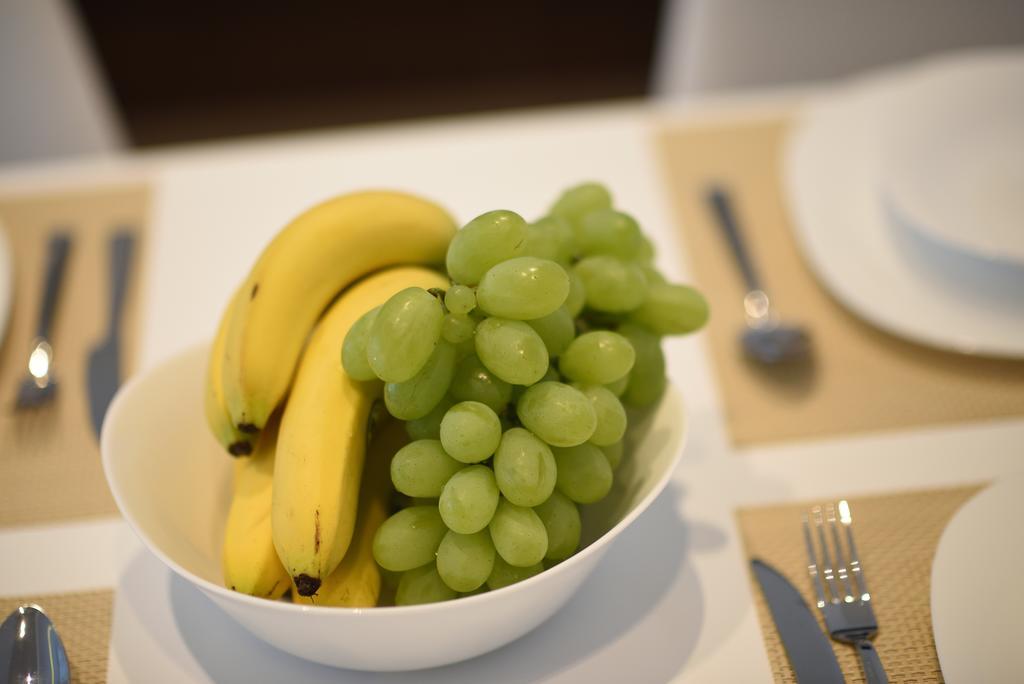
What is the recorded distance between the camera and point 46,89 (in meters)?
1.17

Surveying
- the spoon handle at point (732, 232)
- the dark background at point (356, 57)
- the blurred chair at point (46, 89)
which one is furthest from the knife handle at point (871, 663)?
the dark background at point (356, 57)

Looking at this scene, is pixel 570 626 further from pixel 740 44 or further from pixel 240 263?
pixel 740 44

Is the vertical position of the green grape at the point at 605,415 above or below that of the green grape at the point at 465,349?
below

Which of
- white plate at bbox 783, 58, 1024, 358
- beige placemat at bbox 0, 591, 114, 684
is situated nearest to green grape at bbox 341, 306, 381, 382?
beige placemat at bbox 0, 591, 114, 684

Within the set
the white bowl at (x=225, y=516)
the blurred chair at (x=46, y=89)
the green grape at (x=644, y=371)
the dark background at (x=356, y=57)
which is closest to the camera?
the white bowl at (x=225, y=516)

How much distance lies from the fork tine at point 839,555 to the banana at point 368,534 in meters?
0.31

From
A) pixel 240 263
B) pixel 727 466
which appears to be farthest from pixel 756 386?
pixel 240 263

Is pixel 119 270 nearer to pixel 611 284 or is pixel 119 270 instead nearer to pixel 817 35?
pixel 611 284

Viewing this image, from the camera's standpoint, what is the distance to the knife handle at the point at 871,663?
1.68ft

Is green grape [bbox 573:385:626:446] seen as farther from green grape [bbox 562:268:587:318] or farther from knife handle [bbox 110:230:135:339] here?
knife handle [bbox 110:230:135:339]

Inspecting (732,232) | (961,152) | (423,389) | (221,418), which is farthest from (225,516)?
(961,152)

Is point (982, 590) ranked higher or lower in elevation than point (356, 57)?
lower

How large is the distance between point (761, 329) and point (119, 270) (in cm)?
63

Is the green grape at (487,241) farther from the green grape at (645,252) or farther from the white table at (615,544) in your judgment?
the white table at (615,544)
